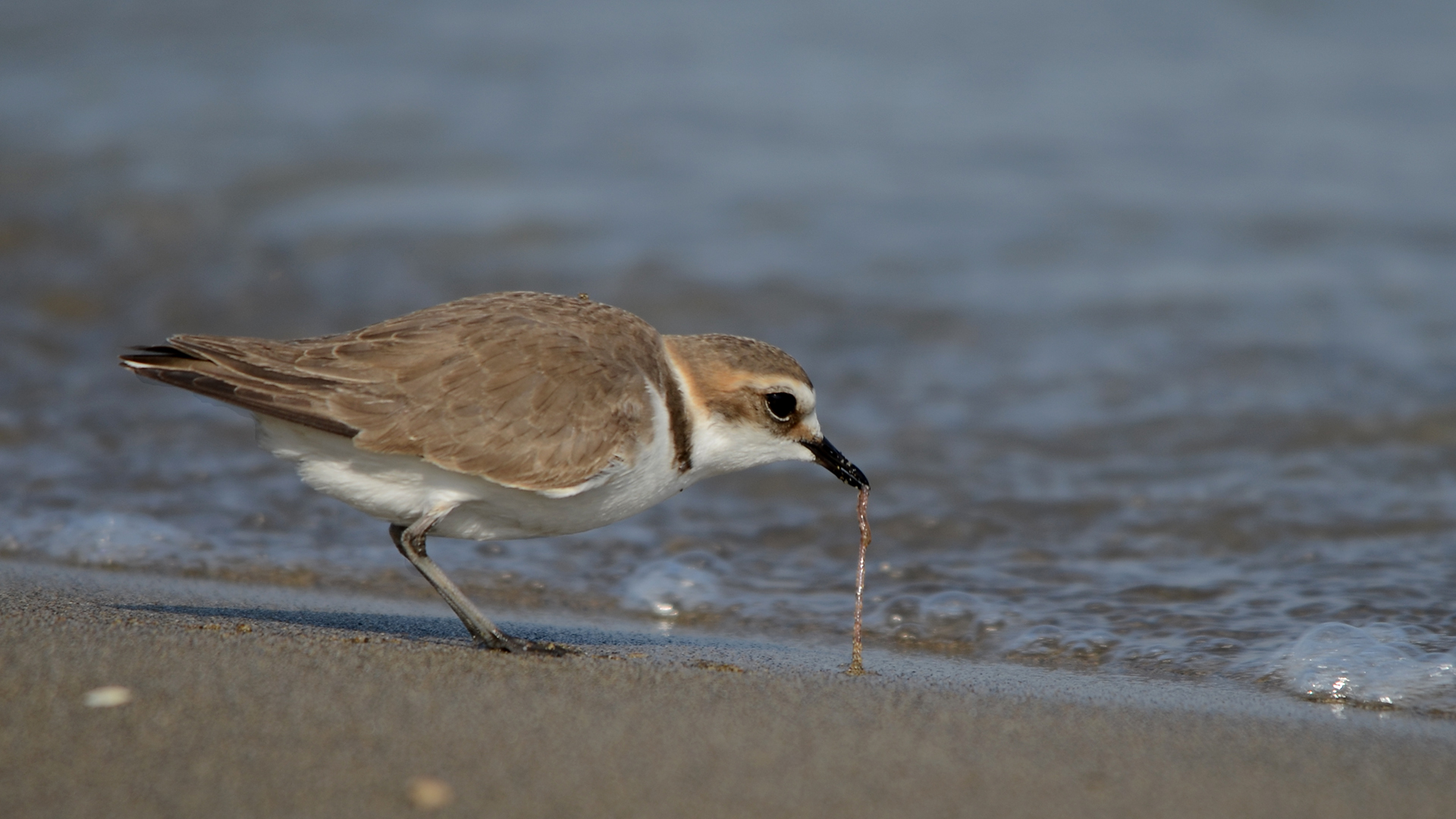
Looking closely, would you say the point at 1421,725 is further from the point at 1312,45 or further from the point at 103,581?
the point at 1312,45

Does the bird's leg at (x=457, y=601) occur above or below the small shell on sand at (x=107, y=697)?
above

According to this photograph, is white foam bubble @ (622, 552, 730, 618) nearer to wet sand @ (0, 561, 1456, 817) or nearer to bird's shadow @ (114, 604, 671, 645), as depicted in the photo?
bird's shadow @ (114, 604, 671, 645)

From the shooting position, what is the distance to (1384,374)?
912 cm

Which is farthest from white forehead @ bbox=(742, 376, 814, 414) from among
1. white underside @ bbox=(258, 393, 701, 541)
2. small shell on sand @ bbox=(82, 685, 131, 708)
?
small shell on sand @ bbox=(82, 685, 131, 708)

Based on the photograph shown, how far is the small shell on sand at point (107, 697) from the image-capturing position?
409 centimetres

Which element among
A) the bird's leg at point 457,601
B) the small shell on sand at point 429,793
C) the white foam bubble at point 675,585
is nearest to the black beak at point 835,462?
the white foam bubble at point 675,585

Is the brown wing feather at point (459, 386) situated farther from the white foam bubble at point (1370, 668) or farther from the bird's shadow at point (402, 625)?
the white foam bubble at point (1370, 668)

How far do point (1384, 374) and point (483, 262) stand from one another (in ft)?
22.7

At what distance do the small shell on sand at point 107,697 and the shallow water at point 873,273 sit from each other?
7.15 ft

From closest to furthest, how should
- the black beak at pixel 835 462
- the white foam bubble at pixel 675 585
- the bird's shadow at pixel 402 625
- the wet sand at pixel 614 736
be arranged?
the wet sand at pixel 614 736 < the bird's shadow at pixel 402 625 < the black beak at pixel 835 462 < the white foam bubble at pixel 675 585

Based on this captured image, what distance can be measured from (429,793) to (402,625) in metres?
2.15

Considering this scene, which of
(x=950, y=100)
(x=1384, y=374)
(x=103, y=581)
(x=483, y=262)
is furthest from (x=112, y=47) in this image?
(x=1384, y=374)

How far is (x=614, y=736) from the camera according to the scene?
163 inches

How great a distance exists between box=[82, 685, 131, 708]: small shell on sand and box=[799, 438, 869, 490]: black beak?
276cm
